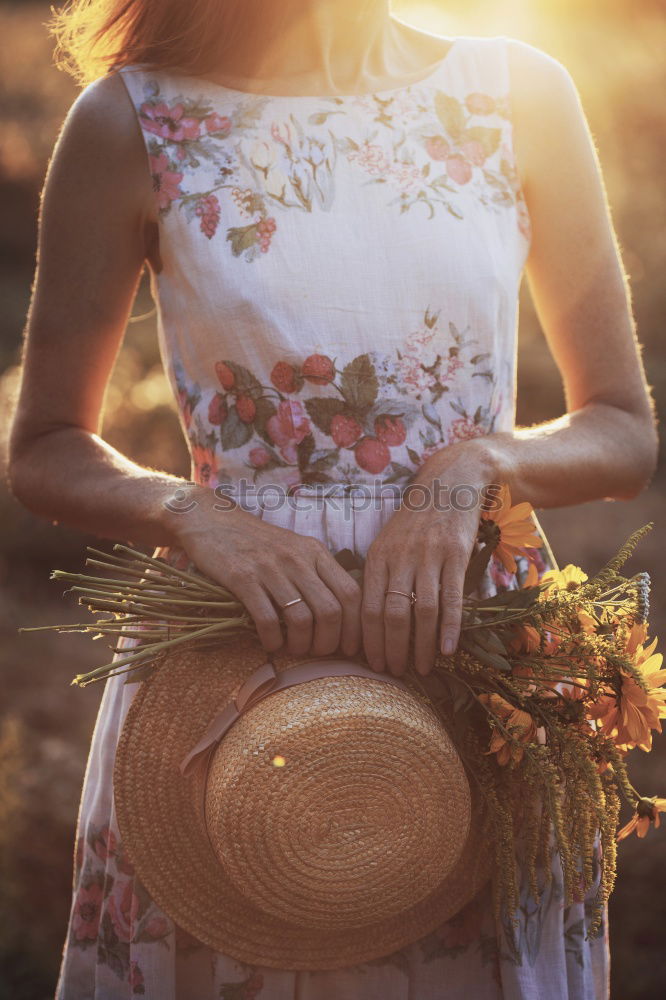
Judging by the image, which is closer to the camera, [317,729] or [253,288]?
[317,729]

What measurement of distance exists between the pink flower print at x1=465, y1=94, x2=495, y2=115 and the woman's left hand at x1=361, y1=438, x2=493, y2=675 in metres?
0.54

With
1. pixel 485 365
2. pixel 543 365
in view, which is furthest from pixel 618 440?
pixel 543 365

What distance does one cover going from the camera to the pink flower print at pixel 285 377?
1.35 metres

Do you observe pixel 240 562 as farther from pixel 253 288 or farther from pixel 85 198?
pixel 85 198

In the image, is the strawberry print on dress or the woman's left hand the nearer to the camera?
the woman's left hand

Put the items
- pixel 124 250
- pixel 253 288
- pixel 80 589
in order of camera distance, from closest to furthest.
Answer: pixel 80 589, pixel 253 288, pixel 124 250

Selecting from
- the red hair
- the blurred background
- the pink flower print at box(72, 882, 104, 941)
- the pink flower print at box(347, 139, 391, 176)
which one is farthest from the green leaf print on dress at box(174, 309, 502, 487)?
the blurred background

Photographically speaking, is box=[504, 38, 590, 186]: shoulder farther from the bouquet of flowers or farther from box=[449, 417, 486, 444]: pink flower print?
the bouquet of flowers

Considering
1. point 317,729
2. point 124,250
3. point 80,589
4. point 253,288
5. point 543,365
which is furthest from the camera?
point 543,365

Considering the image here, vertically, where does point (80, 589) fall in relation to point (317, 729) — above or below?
above

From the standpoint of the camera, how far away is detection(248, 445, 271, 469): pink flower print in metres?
1.38

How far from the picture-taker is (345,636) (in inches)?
45.5

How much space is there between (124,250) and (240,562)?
55 centimetres

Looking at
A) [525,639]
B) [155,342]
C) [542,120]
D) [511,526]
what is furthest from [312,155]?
[155,342]
